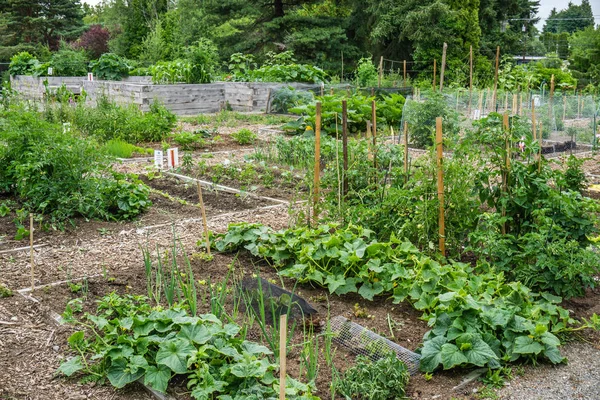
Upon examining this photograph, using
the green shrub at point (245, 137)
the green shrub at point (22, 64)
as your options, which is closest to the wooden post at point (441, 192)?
the green shrub at point (245, 137)

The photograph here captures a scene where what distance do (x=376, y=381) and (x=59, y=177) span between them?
3913 mm

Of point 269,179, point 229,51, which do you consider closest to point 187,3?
point 229,51

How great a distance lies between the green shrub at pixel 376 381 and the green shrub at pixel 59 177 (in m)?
3.38

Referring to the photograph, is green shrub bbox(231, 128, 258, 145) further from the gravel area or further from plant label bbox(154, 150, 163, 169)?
the gravel area

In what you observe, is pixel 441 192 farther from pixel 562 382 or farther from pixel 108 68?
pixel 108 68

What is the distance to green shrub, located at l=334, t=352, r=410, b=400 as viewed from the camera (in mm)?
2914

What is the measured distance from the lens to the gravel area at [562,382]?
301 centimetres

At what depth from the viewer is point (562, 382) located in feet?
10.3

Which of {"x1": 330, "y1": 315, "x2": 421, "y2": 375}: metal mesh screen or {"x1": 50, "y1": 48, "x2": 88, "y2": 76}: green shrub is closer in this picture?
{"x1": 330, "y1": 315, "x2": 421, "y2": 375}: metal mesh screen

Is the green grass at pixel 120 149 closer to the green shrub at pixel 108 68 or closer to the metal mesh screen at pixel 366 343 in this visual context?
the metal mesh screen at pixel 366 343

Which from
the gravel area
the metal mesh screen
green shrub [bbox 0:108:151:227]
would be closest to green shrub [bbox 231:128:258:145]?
green shrub [bbox 0:108:151:227]

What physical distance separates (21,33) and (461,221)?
112 ft

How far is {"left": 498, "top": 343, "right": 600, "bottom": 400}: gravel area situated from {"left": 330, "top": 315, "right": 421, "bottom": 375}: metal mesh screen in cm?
46

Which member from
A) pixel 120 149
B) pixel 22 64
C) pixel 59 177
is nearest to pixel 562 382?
pixel 59 177
